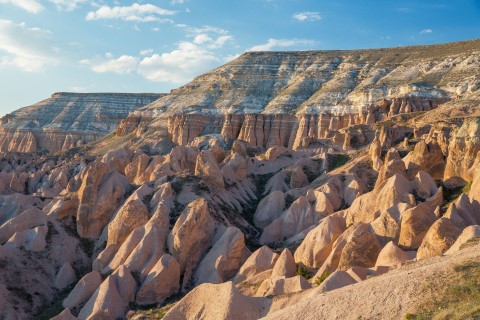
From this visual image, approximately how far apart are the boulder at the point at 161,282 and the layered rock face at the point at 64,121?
134 metres

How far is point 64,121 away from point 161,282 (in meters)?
157

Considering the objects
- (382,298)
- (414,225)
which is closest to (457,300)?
(382,298)

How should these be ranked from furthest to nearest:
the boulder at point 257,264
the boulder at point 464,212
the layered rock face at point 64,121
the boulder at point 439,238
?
the layered rock face at point 64,121, the boulder at point 257,264, the boulder at point 464,212, the boulder at point 439,238

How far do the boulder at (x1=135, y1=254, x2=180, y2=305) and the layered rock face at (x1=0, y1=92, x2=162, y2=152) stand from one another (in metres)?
134

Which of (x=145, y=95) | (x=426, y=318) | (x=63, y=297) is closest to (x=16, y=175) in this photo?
(x=63, y=297)

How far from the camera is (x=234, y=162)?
61.5 meters

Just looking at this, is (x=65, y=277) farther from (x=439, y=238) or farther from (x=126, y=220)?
(x=439, y=238)

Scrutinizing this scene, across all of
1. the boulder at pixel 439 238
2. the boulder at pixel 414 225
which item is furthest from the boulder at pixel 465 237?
the boulder at pixel 414 225

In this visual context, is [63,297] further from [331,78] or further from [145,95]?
[145,95]

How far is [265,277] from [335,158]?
3538cm

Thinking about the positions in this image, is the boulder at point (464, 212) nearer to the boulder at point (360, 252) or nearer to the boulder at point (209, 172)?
the boulder at point (360, 252)

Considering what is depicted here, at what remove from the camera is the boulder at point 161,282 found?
35688mm

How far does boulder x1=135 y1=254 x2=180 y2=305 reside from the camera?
1405 inches

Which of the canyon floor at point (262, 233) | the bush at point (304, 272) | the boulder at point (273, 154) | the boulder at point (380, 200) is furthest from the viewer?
the boulder at point (273, 154)
